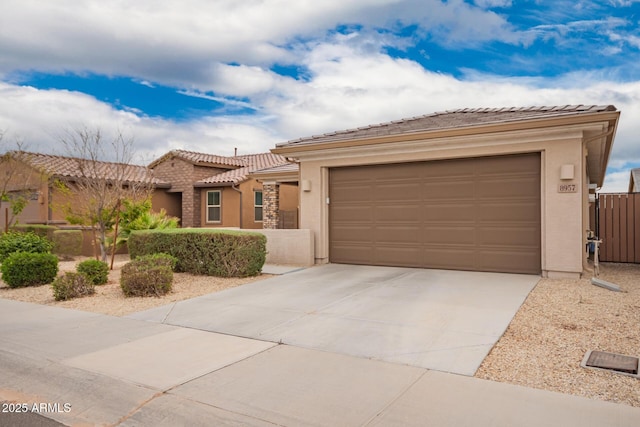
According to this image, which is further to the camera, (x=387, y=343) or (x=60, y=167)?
(x=60, y=167)

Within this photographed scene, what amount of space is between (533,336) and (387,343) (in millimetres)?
1829

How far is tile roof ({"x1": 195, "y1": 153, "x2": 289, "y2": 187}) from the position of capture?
22053 millimetres

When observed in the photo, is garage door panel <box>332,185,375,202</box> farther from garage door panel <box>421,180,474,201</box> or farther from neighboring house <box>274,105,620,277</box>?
garage door panel <box>421,180,474,201</box>

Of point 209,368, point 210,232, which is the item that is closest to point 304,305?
point 209,368

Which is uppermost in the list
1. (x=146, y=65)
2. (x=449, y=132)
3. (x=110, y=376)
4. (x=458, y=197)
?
(x=146, y=65)

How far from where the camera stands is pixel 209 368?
476 cm

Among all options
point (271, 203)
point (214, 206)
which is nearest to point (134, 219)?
point (271, 203)

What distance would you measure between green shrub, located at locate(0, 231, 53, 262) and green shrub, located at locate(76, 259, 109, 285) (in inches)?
208

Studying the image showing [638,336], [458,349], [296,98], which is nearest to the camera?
[458,349]

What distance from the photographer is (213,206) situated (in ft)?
75.5

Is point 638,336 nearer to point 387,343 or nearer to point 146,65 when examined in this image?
point 387,343

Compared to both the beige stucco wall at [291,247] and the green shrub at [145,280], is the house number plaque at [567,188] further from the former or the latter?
the green shrub at [145,280]

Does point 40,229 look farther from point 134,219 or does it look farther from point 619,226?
point 619,226

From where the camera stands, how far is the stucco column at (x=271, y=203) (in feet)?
63.5
